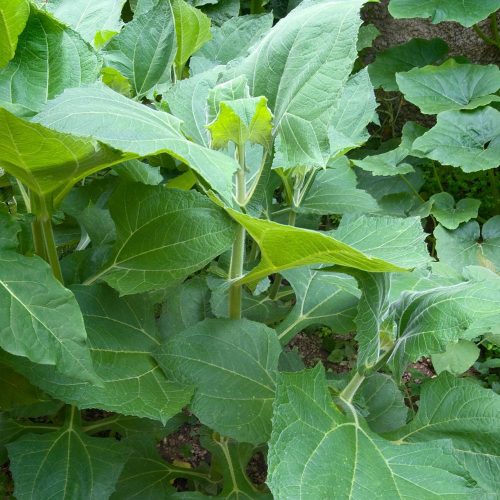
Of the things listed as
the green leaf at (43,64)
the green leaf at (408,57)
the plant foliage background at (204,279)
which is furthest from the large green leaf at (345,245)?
the green leaf at (408,57)

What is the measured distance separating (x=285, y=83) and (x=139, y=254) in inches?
11.4

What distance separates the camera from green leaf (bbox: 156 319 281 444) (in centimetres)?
80

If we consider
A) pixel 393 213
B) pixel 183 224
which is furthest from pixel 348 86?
pixel 393 213

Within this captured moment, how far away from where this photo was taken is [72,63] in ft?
2.48

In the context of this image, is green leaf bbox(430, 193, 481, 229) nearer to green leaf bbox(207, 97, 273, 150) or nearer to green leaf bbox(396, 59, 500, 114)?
green leaf bbox(396, 59, 500, 114)

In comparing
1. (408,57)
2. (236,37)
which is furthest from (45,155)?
(408,57)

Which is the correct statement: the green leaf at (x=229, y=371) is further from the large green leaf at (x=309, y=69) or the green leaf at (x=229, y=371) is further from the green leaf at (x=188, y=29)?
the green leaf at (x=188, y=29)

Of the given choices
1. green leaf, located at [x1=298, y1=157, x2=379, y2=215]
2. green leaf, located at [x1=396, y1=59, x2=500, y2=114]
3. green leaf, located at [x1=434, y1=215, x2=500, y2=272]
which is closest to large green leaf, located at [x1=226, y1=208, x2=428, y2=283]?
green leaf, located at [x1=298, y1=157, x2=379, y2=215]

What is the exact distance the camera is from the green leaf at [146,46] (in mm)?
929

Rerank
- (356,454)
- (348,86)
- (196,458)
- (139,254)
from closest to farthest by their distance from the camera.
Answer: (356,454), (139,254), (348,86), (196,458)

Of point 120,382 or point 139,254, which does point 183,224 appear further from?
point 120,382

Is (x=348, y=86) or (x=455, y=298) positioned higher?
(x=348, y=86)

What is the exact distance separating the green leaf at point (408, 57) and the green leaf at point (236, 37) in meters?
1.26

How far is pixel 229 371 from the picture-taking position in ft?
2.76
